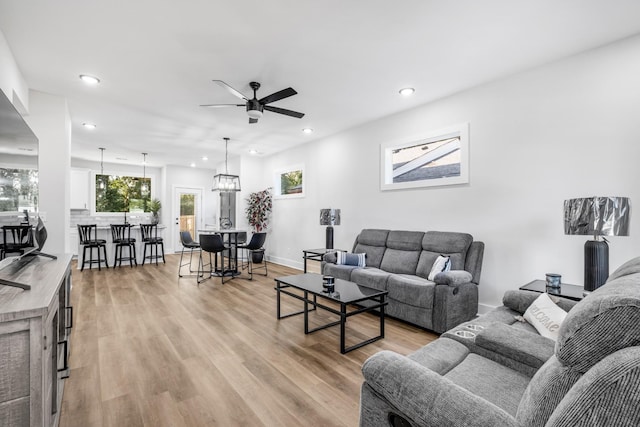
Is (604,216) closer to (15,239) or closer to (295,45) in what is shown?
(295,45)

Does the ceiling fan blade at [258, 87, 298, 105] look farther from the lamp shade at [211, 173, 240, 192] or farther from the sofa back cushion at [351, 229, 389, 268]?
the lamp shade at [211, 173, 240, 192]

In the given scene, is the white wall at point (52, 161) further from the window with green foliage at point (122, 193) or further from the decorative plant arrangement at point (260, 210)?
the window with green foliage at point (122, 193)

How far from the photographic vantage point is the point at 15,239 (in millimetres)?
1758

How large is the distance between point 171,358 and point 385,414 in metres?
2.14

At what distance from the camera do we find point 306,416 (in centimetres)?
186

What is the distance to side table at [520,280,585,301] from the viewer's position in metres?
2.40

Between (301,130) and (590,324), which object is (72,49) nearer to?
(301,130)

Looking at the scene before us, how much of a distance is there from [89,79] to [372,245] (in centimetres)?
412

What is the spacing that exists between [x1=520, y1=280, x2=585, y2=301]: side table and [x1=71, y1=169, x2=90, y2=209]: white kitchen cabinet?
10027 millimetres

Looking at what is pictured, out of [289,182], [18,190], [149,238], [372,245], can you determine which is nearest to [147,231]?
[149,238]


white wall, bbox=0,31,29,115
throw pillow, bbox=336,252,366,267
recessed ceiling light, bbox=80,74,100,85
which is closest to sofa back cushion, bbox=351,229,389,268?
throw pillow, bbox=336,252,366,267

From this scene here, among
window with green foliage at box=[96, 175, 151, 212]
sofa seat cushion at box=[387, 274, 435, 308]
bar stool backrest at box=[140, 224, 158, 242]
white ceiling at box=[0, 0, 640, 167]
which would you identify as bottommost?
sofa seat cushion at box=[387, 274, 435, 308]

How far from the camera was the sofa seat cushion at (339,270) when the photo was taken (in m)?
3.99

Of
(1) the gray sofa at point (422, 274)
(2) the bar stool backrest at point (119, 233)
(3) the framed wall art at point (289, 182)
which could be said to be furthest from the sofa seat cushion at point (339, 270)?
(2) the bar stool backrest at point (119, 233)
